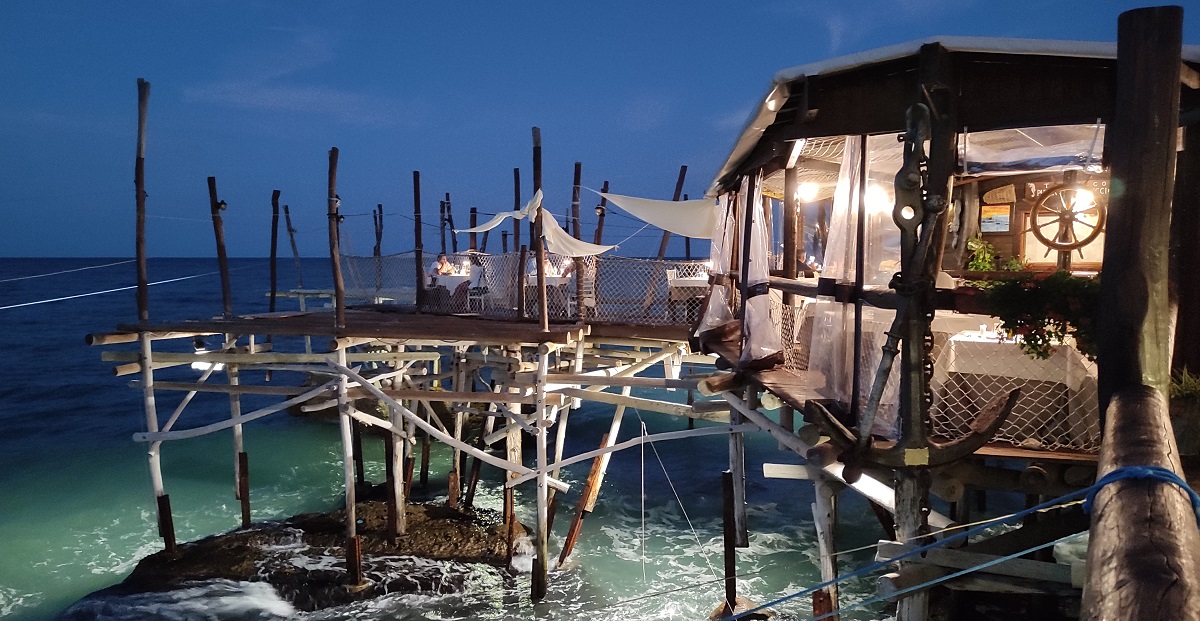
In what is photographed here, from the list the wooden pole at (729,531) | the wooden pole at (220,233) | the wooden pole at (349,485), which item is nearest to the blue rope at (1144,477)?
the wooden pole at (729,531)

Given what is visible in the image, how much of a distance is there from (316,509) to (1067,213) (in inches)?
609

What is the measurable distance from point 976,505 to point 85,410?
3055 centimetres

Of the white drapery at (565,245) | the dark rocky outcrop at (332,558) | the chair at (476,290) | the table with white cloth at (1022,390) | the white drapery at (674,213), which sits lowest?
the dark rocky outcrop at (332,558)

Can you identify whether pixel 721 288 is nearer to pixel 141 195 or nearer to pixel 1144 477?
pixel 1144 477

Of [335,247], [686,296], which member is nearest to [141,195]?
[335,247]

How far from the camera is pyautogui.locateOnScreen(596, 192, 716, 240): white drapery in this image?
13000 millimetres

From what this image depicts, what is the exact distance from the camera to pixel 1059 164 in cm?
754

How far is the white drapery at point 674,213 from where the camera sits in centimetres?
1300

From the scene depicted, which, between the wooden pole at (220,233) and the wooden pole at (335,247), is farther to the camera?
the wooden pole at (220,233)

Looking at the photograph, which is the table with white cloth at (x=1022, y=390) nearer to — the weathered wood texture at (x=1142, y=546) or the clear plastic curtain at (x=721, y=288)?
the weathered wood texture at (x=1142, y=546)

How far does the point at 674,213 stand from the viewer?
13109 mm

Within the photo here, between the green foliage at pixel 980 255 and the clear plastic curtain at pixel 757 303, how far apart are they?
12.4ft

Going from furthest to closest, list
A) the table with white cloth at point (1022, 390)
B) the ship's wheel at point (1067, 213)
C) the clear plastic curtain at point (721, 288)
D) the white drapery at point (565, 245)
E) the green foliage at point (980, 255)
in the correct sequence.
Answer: the white drapery at point (565, 245) < the green foliage at point (980, 255) < the clear plastic curtain at point (721, 288) < the ship's wheel at point (1067, 213) < the table with white cloth at point (1022, 390)

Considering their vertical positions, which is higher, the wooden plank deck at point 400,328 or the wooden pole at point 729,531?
the wooden plank deck at point 400,328
